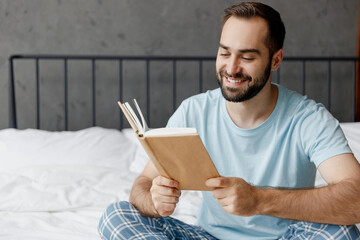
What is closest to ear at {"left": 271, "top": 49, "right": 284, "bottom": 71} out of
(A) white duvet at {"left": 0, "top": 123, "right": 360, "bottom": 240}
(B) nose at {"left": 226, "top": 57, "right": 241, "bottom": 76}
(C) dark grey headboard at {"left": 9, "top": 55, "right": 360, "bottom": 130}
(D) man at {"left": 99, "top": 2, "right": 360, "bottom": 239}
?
(D) man at {"left": 99, "top": 2, "right": 360, "bottom": 239}

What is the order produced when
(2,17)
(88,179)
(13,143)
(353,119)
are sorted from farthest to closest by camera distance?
(353,119) → (2,17) → (13,143) → (88,179)

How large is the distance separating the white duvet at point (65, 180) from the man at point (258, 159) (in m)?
0.30

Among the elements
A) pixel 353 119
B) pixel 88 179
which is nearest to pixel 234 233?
pixel 88 179

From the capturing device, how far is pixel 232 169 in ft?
3.96

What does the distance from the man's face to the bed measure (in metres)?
0.54

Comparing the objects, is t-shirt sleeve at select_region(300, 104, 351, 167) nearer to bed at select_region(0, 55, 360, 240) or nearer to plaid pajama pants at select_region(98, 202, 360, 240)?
plaid pajama pants at select_region(98, 202, 360, 240)

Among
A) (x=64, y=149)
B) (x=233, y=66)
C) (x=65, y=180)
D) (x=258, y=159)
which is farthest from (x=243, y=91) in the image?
(x=64, y=149)

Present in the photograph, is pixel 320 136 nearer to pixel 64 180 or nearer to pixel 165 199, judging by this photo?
pixel 165 199

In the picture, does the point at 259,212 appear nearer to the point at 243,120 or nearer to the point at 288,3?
the point at 243,120

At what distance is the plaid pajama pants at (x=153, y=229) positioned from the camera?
1.06 metres

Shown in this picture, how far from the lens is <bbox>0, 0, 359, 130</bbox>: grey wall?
8.04ft

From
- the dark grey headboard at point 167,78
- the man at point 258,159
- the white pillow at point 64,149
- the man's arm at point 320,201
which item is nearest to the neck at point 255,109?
the man at point 258,159

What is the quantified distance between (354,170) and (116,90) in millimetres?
1645

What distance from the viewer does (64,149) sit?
1.97 m
